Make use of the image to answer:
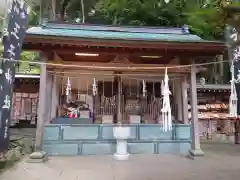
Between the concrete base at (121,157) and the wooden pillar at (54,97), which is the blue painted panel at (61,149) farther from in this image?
the concrete base at (121,157)

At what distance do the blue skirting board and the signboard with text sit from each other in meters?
2.56

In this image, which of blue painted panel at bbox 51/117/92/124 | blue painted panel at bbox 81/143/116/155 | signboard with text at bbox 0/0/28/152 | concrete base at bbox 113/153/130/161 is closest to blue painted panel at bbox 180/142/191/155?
concrete base at bbox 113/153/130/161

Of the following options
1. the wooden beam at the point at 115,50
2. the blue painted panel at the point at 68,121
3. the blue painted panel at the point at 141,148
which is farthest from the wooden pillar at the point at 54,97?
the blue painted panel at the point at 141,148

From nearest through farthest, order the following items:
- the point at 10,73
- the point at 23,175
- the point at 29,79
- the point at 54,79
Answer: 1. the point at 10,73
2. the point at 23,175
3. the point at 54,79
4. the point at 29,79

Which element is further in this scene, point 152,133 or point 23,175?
point 152,133

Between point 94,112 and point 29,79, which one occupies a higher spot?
point 29,79

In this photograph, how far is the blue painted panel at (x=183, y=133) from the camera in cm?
783

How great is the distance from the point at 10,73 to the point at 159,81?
17.2 ft

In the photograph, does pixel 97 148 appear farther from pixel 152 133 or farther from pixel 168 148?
pixel 168 148

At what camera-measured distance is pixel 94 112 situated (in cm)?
842

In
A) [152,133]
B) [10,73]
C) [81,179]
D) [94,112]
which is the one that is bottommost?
[81,179]

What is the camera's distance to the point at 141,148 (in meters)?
7.73

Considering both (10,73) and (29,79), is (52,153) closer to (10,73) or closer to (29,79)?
(10,73)

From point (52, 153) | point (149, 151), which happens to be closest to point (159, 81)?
point (149, 151)
